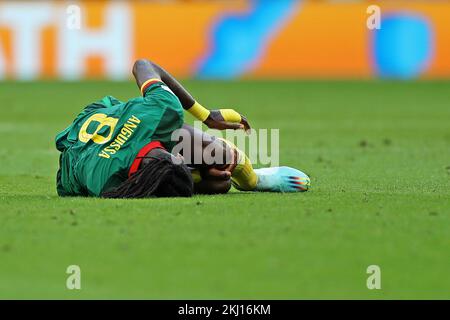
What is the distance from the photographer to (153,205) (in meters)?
6.77

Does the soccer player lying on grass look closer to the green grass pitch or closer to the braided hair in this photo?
the braided hair

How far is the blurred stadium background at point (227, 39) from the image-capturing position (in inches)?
917

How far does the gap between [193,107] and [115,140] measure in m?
0.65

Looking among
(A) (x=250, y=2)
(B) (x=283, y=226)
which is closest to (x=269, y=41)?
(A) (x=250, y=2)

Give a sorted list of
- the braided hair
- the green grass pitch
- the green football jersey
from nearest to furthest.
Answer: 1. the green grass pitch
2. the braided hair
3. the green football jersey

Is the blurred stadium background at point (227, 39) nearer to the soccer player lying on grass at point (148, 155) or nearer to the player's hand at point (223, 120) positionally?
the soccer player lying on grass at point (148, 155)

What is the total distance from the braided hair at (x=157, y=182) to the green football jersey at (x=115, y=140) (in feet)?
0.27

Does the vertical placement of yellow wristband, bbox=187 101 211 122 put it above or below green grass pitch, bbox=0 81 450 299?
above

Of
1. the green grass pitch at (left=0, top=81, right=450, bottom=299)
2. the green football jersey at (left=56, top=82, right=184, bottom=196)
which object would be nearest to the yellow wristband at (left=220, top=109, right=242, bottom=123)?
the green football jersey at (left=56, top=82, right=184, bottom=196)

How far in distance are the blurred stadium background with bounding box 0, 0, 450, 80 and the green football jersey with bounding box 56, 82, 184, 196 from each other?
1600 centimetres

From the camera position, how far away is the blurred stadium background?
76.4ft

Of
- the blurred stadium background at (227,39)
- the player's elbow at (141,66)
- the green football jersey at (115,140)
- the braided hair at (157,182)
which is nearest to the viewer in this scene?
the braided hair at (157,182)

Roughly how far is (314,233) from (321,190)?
1.88m

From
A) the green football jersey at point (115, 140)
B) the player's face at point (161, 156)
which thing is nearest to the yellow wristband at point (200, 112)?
the green football jersey at point (115, 140)
